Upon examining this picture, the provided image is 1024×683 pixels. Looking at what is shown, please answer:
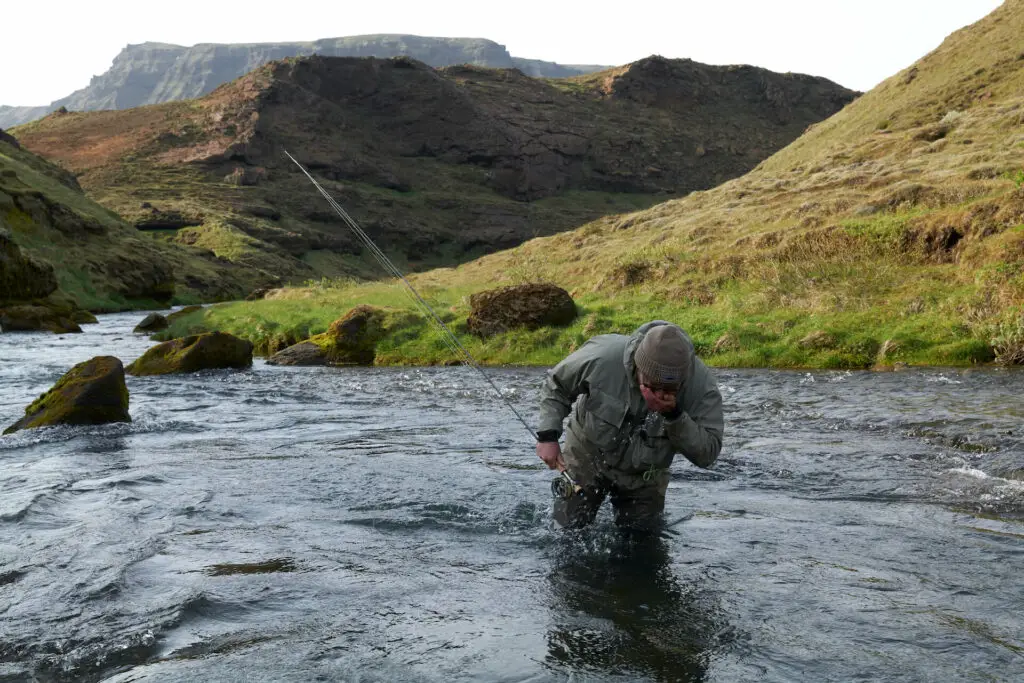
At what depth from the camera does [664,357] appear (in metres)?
5.32

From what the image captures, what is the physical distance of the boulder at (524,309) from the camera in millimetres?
21438

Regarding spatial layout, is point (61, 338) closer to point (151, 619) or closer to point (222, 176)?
point (151, 619)

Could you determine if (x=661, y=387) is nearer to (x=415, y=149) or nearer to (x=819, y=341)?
(x=819, y=341)

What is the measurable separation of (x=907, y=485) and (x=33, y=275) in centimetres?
4426

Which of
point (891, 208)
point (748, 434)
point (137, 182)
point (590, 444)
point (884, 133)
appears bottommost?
point (748, 434)

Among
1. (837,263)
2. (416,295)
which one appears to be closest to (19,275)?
(837,263)

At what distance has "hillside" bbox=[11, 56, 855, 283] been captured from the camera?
376 feet

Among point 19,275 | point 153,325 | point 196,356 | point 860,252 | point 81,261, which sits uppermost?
point 81,261

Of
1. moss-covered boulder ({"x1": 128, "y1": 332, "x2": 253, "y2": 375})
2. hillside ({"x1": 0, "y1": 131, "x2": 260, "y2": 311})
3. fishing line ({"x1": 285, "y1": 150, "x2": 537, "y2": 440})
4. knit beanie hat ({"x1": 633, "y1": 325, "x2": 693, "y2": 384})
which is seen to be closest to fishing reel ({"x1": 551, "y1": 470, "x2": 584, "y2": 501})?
fishing line ({"x1": 285, "y1": 150, "x2": 537, "y2": 440})

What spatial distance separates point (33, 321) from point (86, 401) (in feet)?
85.8

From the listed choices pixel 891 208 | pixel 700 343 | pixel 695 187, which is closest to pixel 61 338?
pixel 700 343

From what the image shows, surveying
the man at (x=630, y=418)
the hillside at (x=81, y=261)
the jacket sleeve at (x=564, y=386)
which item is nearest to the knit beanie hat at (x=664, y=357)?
the man at (x=630, y=418)

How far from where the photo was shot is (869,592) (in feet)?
19.4

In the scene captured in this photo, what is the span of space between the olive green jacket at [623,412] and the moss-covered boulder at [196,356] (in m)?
16.0
